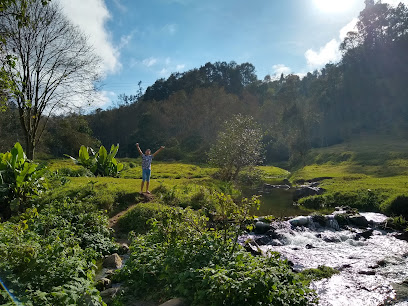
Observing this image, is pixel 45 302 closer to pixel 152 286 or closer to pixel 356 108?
pixel 152 286

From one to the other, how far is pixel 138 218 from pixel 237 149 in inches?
564

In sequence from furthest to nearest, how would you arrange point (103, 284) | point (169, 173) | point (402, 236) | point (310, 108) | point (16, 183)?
point (310, 108), point (169, 173), point (402, 236), point (16, 183), point (103, 284)

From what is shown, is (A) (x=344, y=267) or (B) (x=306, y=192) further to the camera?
(B) (x=306, y=192)

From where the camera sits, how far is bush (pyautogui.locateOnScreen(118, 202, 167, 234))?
12.1 metres

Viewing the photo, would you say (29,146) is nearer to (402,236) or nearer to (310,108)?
(402,236)

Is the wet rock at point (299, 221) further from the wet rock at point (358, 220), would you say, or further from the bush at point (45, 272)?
the bush at point (45, 272)

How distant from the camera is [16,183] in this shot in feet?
41.8

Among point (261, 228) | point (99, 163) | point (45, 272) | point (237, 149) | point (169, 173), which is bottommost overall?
point (261, 228)

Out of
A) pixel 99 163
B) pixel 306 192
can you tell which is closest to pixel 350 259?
pixel 306 192

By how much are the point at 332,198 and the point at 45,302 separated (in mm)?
21009

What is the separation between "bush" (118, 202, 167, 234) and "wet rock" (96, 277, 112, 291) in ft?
14.3

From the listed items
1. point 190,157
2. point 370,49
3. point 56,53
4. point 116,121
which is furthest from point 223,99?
point 56,53

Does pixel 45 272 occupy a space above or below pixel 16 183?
below

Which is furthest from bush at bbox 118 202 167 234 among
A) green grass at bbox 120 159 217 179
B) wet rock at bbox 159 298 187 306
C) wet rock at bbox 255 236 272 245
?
green grass at bbox 120 159 217 179
